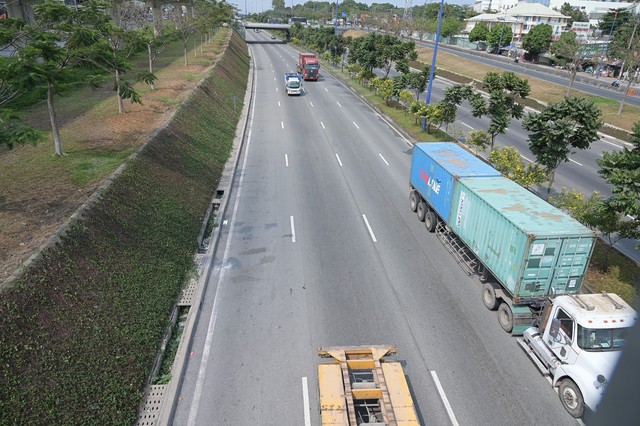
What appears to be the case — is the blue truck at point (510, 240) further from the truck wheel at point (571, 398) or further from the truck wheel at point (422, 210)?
the truck wheel at point (571, 398)

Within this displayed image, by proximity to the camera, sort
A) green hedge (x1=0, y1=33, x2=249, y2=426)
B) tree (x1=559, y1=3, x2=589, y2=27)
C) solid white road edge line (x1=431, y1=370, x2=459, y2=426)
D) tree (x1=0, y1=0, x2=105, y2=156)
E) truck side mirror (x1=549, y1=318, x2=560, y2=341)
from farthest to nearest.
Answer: tree (x1=559, y1=3, x2=589, y2=27) < tree (x1=0, y1=0, x2=105, y2=156) < truck side mirror (x1=549, y1=318, x2=560, y2=341) < solid white road edge line (x1=431, y1=370, x2=459, y2=426) < green hedge (x1=0, y1=33, x2=249, y2=426)

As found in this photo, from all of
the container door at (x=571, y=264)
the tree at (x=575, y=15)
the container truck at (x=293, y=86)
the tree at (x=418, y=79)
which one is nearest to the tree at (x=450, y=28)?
the tree at (x=575, y=15)

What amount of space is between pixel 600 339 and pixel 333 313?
286 inches

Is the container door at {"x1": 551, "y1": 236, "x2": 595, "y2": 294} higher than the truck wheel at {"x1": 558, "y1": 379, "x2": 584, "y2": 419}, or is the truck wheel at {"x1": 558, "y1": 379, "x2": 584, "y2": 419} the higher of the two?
the container door at {"x1": 551, "y1": 236, "x2": 595, "y2": 294}

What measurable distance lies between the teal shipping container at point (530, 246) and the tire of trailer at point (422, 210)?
5.10m

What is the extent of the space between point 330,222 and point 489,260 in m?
7.76

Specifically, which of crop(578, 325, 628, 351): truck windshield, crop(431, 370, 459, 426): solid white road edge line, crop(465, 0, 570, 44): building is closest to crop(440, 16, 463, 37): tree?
crop(465, 0, 570, 44): building

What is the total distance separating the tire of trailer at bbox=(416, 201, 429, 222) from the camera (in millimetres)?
19744

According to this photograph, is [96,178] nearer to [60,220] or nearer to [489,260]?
[60,220]

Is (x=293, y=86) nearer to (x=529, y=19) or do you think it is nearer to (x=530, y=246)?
(x=530, y=246)

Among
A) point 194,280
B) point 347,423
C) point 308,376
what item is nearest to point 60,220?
point 194,280

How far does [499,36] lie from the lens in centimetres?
10562

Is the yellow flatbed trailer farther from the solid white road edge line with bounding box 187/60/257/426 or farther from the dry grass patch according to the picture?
the dry grass patch

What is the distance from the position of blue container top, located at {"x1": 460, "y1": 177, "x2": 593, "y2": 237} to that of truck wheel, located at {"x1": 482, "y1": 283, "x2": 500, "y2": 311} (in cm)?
254
